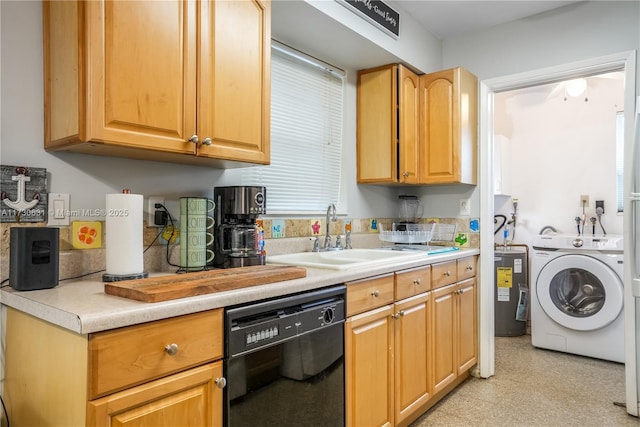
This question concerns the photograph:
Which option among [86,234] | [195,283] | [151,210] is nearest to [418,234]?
[151,210]

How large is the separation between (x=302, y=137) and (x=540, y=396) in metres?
2.19

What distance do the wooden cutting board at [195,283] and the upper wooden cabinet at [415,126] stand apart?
145 cm

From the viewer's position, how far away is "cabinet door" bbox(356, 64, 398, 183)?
2.77 m

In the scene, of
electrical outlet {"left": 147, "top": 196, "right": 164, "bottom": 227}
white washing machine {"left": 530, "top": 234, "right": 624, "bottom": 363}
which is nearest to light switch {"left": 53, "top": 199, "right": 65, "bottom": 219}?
electrical outlet {"left": 147, "top": 196, "right": 164, "bottom": 227}

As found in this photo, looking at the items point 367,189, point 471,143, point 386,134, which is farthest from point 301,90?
point 471,143

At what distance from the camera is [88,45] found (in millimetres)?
1249

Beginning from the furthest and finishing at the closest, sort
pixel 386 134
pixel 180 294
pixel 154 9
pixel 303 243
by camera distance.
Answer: pixel 386 134 < pixel 303 243 < pixel 154 9 < pixel 180 294

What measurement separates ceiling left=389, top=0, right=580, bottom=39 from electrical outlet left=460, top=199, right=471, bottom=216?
1.24 metres

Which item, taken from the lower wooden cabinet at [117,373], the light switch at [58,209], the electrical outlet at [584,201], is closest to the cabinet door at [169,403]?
the lower wooden cabinet at [117,373]

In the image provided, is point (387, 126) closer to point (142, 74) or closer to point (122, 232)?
point (142, 74)

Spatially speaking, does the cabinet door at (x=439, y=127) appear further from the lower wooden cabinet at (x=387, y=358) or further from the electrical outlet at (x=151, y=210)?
the electrical outlet at (x=151, y=210)

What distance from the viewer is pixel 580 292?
3.48 m

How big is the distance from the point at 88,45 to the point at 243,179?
99 centimetres

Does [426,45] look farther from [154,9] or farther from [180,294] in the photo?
[180,294]
